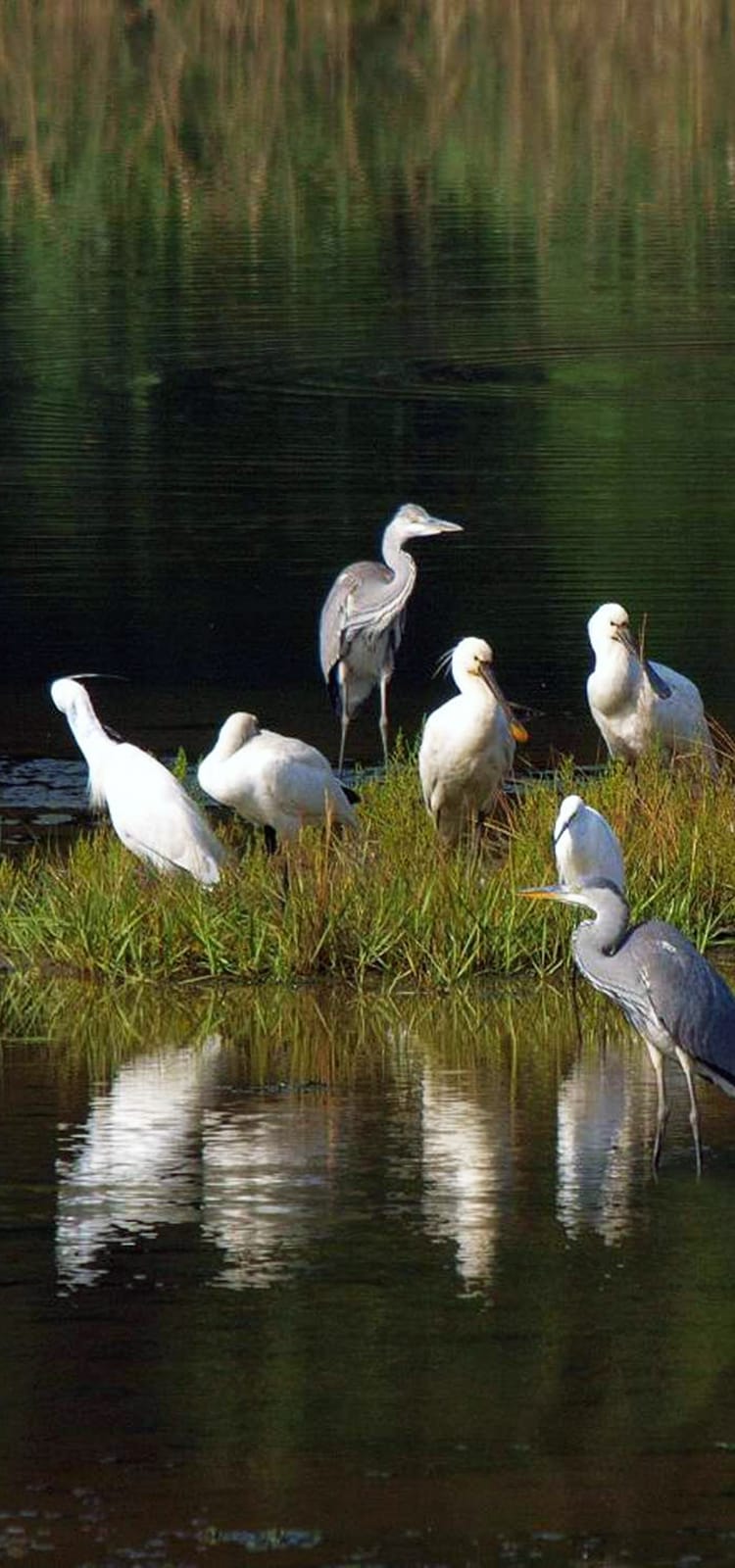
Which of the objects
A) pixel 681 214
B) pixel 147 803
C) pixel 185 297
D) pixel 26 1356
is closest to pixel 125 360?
pixel 185 297

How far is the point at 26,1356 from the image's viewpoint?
5664 millimetres

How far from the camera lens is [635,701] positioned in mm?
11125

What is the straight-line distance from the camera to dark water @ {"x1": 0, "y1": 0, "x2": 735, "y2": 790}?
1516cm

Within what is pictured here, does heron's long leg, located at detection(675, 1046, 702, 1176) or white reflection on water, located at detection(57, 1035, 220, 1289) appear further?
heron's long leg, located at detection(675, 1046, 702, 1176)

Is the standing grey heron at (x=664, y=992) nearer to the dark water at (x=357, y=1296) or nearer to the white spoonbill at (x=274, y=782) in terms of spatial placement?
the dark water at (x=357, y=1296)

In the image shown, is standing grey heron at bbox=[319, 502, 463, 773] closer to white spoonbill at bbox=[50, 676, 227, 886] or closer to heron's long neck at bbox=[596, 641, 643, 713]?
heron's long neck at bbox=[596, 641, 643, 713]

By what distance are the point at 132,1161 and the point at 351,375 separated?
1642cm

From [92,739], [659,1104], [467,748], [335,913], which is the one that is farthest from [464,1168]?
[467,748]

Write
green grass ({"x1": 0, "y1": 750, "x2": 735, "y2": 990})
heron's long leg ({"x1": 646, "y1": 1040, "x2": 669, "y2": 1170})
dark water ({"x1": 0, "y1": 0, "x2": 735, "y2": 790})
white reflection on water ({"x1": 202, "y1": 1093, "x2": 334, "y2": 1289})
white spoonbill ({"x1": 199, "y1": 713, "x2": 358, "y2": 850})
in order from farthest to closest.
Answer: dark water ({"x1": 0, "y1": 0, "x2": 735, "y2": 790}) < white spoonbill ({"x1": 199, "y1": 713, "x2": 358, "y2": 850}) < green grass ({"x1": 0, "y1": 750, "x2": 735, "y2": 990}) < heron's long leg ({"x1": 646, "y1": 1040, "x2": 669, "y2": 1170}) < white reflection on water ({"x1": 202, "y1": 1093, "x2": 334, "y2": 1289})

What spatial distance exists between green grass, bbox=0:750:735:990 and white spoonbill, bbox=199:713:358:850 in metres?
0.50

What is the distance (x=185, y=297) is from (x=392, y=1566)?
2307 centimetres

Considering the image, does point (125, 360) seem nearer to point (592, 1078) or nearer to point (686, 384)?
point (686, 384)

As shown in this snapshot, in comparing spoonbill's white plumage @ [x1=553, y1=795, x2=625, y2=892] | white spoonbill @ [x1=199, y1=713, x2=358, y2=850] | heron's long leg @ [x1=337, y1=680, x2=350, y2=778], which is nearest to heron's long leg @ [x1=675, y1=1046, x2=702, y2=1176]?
spoonbill's white plumage @ [x1=553, y1=795, x2=625, y2=892]

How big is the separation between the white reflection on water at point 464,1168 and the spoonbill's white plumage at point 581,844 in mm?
845
